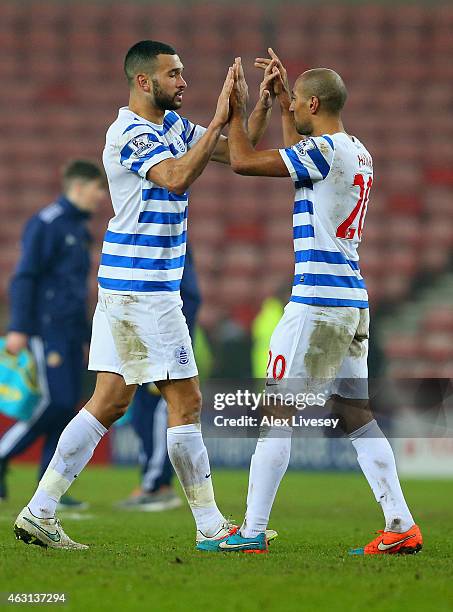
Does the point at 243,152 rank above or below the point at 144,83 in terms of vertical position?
below

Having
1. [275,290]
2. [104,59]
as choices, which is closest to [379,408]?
[275,290]

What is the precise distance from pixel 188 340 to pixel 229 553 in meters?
0.96

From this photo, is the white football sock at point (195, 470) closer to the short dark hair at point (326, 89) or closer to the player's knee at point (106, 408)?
the player's knee at point (106, 408)

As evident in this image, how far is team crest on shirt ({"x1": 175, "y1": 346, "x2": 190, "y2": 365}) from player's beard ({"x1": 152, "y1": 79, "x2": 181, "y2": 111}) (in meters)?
1.10

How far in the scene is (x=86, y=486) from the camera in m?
9.34

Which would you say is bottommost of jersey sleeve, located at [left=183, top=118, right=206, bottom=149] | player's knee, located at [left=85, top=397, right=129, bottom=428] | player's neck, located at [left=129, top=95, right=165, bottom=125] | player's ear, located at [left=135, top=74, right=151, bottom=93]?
player's knee, located at [left=85, top=397, right=129, bottom=428]

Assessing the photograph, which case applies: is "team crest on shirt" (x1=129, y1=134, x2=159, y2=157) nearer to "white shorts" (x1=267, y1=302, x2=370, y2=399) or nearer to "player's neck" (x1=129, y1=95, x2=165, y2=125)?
"player's neck" (x1=129, y1=95, x2=165, y2=125)

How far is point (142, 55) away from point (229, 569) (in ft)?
7.61

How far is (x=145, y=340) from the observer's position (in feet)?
16.9

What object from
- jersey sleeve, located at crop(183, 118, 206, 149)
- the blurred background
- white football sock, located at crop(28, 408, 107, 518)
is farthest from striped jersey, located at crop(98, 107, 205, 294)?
the blurred background

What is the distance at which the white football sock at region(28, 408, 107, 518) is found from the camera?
5.16 meters

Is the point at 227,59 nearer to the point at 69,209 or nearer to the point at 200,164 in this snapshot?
the point at 69,209

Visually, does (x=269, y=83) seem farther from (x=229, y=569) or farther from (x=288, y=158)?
(x=229, y=569)

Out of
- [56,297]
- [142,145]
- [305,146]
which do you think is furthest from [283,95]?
[56,297]
